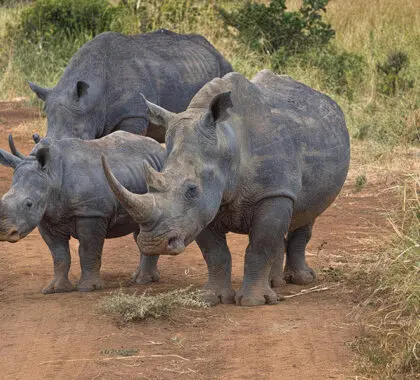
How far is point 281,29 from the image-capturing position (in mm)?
17844

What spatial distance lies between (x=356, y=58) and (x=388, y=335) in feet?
35.7

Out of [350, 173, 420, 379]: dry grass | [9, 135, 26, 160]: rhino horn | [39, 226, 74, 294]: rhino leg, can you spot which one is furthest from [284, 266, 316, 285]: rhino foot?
[9, 135, 26, 160]: rhino horn

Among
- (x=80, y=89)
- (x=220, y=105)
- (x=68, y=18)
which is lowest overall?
(x=68, y=18)

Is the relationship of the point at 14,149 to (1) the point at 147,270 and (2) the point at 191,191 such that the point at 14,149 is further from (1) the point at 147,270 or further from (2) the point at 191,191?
(2) the point at 191,191

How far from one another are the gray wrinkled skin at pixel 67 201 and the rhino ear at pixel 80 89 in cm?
245

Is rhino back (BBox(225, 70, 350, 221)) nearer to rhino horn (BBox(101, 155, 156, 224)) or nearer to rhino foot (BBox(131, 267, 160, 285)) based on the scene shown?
rhino horn (BBox(101, 155, 156, 224))

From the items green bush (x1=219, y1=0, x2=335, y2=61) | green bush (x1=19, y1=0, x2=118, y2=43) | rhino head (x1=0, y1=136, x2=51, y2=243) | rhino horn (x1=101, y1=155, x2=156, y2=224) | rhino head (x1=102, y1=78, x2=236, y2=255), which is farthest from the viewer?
green bush (x1=19, y1=0, x2=118, y2=43)

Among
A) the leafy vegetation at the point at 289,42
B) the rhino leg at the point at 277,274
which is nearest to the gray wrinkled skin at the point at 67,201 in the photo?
the rhino leg at the point at 277,274

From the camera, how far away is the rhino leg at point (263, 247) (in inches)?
303

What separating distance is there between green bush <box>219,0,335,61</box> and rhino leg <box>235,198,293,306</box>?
10.0m

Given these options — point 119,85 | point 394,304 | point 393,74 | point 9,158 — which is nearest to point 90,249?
point 9,158

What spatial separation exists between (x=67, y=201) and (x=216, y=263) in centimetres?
121

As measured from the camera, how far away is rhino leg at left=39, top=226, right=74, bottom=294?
27.5 ft

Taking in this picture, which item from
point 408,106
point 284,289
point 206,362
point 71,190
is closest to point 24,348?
point 206,362
